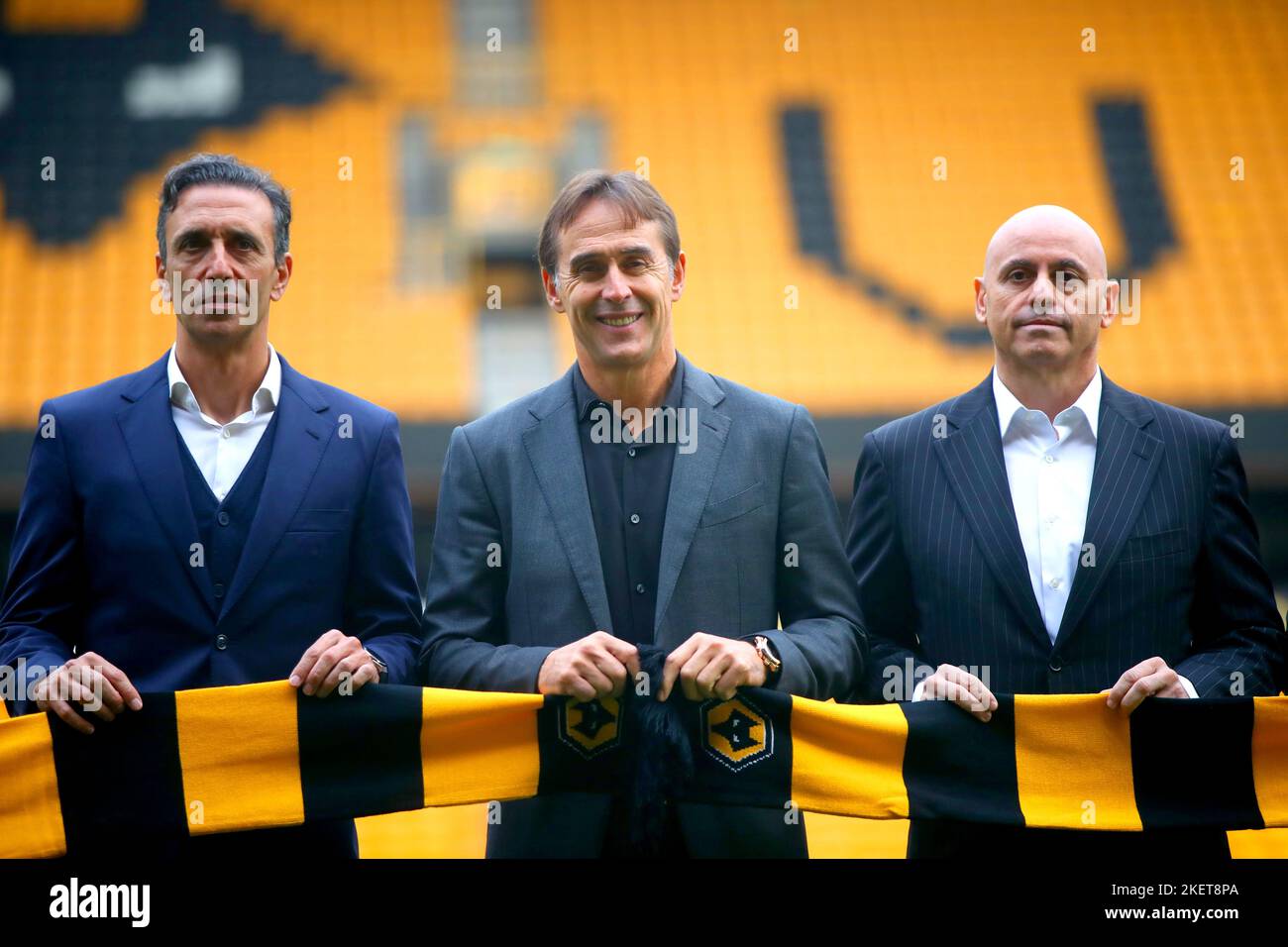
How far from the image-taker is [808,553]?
3004mm

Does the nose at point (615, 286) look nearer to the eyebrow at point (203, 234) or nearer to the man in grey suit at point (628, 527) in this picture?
the man in grey suit at point (628, 527)

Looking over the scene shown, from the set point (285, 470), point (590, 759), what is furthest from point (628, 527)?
point (285, 470)

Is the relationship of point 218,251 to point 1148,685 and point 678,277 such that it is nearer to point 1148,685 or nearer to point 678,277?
point 678,277

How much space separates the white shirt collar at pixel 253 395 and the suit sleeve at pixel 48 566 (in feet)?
0.77

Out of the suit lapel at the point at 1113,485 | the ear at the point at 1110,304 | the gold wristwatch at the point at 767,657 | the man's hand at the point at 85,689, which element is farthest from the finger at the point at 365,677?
the ear at the point at 1110,304

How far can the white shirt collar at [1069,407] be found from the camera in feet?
10.5

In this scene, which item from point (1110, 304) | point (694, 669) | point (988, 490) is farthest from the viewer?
point (1110, 304)

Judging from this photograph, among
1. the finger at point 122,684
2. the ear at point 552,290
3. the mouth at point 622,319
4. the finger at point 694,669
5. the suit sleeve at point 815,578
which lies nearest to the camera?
the finger at point 694,669

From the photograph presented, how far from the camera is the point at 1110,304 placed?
3268mm

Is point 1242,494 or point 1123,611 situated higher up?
point 1242,494

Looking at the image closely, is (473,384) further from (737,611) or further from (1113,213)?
(737,611)

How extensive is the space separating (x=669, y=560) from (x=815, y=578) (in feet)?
1.00
